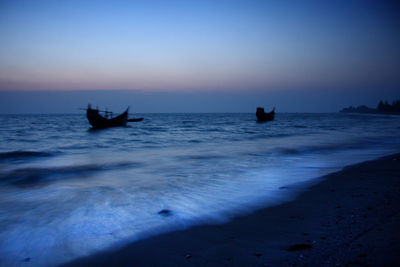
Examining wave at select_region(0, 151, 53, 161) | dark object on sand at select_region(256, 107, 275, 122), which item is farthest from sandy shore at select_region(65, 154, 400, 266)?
dark object on sand at select_region(256, 107, 275, 122)

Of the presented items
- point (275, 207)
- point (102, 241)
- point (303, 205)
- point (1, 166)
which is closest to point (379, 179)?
point (303, 205)

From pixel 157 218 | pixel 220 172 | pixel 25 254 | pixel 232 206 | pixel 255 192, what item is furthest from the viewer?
pixel 220 172

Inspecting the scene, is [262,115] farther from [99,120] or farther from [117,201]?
[117,201]

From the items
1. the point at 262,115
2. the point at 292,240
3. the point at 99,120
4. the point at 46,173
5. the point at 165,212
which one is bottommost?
the point at 46,173

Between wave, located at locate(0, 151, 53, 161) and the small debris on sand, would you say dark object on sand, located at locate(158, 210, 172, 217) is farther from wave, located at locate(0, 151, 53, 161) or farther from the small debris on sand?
wave, located at locate(0, 151, 53, 161)

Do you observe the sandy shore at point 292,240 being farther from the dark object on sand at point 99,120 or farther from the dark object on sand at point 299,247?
the dark object on sand at point 99,120

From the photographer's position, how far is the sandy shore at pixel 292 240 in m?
2.78

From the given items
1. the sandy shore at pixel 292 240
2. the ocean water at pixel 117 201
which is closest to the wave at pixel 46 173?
the ocean water at pixel 117 201

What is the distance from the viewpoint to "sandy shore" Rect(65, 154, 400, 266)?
278 centimetres

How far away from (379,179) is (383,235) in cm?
400

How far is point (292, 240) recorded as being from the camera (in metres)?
3.30

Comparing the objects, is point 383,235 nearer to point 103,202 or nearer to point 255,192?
point 255,192

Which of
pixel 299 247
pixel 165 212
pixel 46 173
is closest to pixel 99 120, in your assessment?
pixel 46 173

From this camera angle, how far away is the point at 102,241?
3.73 metres
